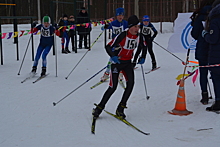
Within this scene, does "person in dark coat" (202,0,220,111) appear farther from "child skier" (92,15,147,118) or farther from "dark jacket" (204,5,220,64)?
"child skier" (92,15,147,118)

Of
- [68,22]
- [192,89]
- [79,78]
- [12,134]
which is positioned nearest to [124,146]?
[12,134]

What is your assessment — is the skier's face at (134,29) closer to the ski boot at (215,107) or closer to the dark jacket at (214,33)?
the dark jacket at (214,33)

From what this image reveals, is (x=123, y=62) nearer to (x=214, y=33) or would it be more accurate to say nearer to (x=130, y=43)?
(x=130, y=43)

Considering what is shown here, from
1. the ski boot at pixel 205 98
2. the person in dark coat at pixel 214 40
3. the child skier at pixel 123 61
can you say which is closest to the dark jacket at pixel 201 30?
the person in dark coat at pixel 214 40

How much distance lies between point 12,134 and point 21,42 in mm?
14511

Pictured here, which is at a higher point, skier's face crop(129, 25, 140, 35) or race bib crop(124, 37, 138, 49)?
skier's face crop(129, 25, 140, 35)

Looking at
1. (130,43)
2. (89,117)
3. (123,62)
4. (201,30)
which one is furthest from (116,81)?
(201,30)

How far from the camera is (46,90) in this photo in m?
7.35

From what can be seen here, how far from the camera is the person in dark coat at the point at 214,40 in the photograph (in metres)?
4.89

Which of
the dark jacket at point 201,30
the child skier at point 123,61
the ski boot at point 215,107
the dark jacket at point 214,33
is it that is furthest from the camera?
the dark jacket at point 201,30

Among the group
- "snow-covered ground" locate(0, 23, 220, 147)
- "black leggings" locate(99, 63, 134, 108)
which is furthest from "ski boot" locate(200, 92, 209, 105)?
"black leggings" locate(99, 63, 134, 108)

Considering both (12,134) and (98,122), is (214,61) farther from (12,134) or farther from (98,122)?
(12,134)

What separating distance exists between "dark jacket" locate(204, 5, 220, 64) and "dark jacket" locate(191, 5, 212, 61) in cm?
38

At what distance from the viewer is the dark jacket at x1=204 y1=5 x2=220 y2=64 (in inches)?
192
